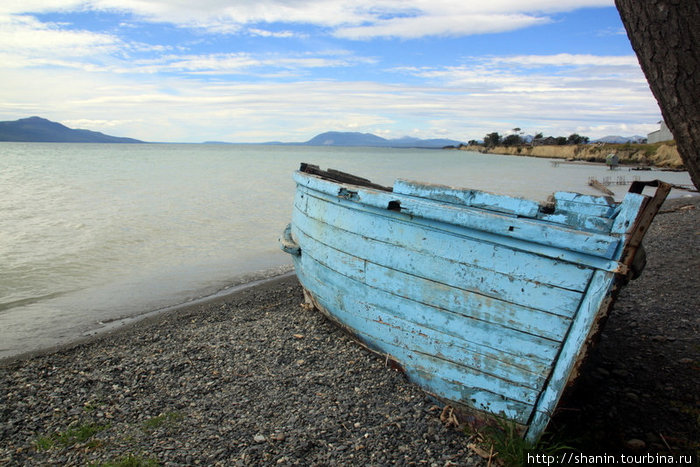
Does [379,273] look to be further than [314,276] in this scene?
No

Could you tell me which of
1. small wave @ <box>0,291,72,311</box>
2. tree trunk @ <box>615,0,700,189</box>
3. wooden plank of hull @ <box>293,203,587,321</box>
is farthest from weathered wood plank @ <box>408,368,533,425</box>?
small wave @ <box>0,291,72,311</box>

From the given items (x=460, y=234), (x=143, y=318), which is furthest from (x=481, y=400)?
(x=143, y=318)

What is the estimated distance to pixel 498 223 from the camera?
3.10m

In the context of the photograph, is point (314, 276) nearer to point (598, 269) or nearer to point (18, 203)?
point (598, 269)

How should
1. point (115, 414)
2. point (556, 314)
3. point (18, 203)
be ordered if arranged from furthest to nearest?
1. point (18, 203)
2. point (115, 414)
3. point (556, 314)

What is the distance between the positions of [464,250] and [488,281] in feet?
0.86

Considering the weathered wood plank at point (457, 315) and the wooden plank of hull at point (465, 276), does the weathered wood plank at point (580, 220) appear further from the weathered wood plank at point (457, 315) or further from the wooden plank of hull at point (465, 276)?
the weathered wood plank at point (457, 315)

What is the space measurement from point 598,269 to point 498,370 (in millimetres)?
981

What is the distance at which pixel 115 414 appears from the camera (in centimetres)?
393

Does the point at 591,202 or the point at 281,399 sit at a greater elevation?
the point at 591,202

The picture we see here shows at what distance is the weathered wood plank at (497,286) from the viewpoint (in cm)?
302

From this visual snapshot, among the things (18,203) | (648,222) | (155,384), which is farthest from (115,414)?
(18,203)

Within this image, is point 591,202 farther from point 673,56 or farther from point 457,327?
point 457,327

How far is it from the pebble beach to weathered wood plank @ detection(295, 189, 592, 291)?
81 centimetres
